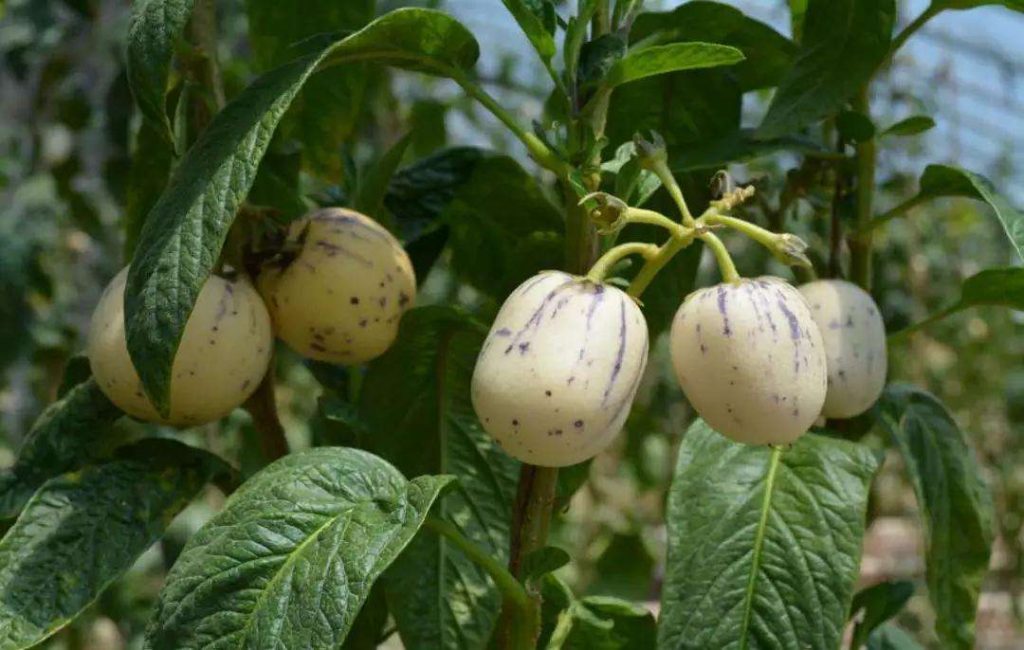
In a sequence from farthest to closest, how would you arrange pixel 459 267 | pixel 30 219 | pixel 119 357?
pixel 30 219 < pixel 459 267 < pixel 119 357

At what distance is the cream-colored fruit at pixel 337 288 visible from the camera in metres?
0.78

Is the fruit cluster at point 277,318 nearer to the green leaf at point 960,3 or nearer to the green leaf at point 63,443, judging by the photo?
the green leaf at point 63,443

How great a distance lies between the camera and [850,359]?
796 mm

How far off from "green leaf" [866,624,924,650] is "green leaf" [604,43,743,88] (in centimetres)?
50

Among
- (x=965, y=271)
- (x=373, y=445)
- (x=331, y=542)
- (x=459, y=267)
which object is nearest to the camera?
(x=331, y=542)

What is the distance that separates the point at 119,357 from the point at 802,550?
14.9 inches

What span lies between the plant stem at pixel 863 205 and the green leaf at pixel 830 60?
0.08 m

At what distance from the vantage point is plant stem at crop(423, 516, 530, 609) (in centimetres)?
69

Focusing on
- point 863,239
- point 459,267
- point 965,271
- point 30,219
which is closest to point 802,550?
point 863,239

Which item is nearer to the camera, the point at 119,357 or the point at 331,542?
the point at 331,542

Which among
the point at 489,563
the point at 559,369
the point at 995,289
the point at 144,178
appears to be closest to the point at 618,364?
the point at 559,369

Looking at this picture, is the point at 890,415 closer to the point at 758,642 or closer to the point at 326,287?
the point at 758,642

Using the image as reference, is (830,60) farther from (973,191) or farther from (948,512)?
(948,512)

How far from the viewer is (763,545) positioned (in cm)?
73
